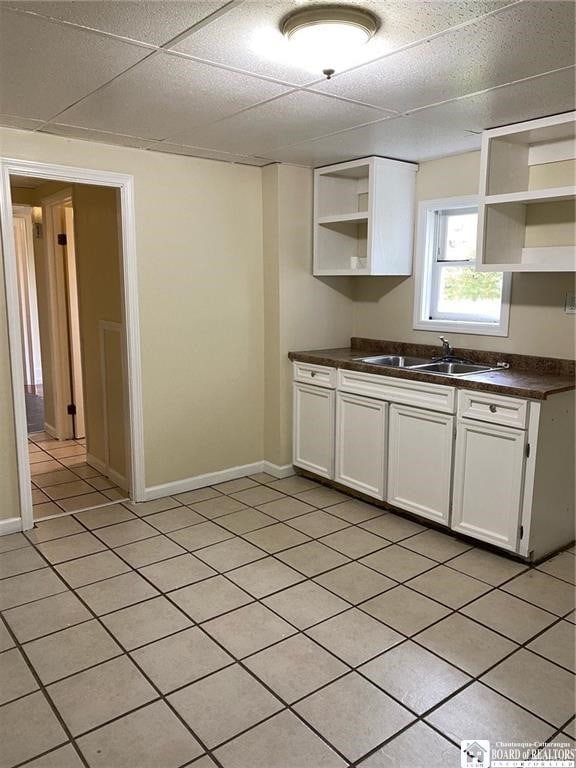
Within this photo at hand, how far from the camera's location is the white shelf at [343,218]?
Answer: 387 cm

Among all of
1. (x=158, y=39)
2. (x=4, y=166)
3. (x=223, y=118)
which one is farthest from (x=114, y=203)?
(x=158, y=39)

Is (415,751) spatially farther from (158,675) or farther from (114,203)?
(114,203)

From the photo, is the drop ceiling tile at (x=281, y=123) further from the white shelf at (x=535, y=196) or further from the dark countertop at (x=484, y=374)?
the dark countertop at (x=484, y=374)

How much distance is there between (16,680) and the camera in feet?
6.97

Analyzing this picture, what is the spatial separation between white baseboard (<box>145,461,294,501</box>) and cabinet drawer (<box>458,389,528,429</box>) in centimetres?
161

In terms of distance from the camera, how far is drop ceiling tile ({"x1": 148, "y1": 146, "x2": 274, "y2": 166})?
3449 millimetres

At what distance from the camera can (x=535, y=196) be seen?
2977 millimetres

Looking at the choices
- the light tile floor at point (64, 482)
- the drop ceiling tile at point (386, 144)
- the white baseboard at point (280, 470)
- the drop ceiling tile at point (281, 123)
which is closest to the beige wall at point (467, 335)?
the drop ceiling tile at point (386, 144)

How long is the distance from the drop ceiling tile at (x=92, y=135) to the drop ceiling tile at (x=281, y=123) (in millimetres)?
247

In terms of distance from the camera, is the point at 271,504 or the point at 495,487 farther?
the point at 271,504

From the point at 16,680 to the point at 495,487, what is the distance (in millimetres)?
2268

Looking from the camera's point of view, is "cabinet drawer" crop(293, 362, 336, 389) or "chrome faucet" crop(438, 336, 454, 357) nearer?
"chrome faucet" crop(438, 336, 454, 357)

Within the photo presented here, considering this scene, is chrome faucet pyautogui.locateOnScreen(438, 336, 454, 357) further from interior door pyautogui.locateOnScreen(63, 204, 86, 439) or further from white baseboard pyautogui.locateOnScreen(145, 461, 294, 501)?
interior door pyautogui.locateOnScreen(63, 204, 86, 439)

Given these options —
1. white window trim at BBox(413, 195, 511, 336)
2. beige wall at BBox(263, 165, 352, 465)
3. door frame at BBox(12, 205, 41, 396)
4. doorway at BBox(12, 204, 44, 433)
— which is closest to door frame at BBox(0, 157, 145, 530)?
beige wall at BBox(263, 165, 352, 465)
